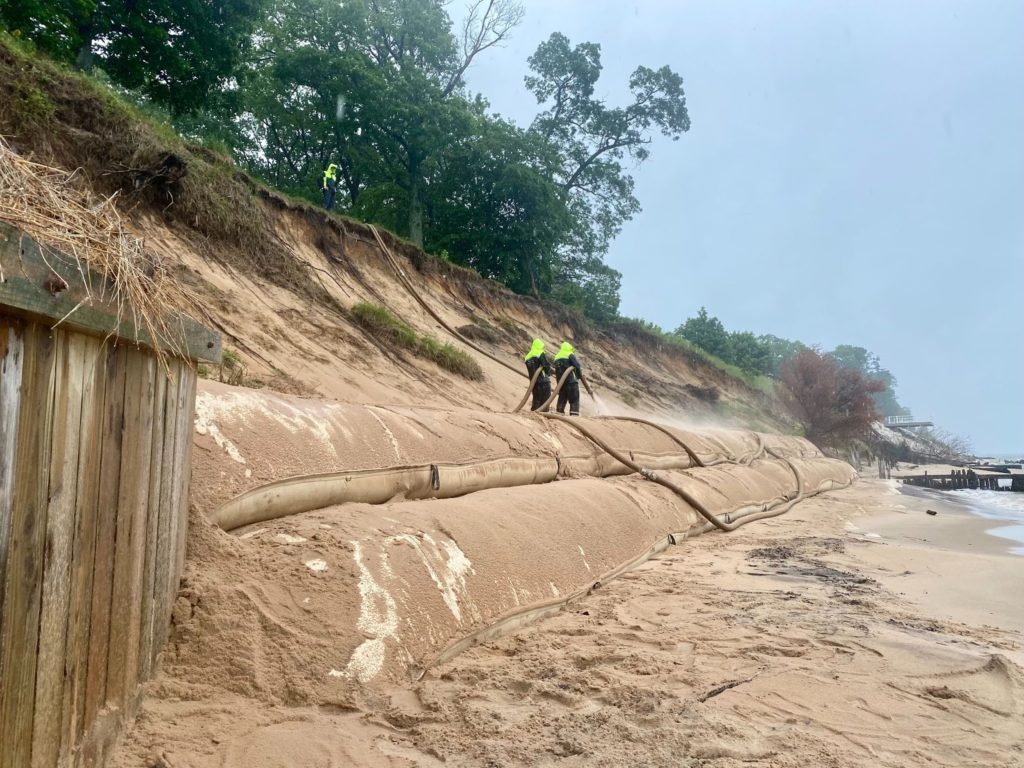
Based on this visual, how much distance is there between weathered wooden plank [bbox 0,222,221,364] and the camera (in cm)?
145

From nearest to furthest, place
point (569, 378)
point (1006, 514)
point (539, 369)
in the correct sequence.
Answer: point (539, 369), point (569, 378), point (1006, 514)

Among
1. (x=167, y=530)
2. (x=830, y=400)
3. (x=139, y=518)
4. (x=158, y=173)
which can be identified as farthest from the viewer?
(x=830, y=400)

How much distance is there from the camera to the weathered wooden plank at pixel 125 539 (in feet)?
6.34

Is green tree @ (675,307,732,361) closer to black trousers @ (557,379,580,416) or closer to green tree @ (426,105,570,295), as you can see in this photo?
green tree @ (426,105,570,295)

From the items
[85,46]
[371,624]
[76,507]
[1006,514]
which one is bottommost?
[1006,514]

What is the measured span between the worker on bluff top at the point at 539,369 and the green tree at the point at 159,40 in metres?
8.26

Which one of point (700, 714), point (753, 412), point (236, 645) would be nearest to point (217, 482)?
point (236, 645)

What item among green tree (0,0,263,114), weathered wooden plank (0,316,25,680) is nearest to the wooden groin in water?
weathered wooden plank (0,316,25,680)

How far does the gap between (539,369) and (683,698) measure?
699cm

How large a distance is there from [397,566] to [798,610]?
2.23 m

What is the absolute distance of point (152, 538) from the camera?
2139mm

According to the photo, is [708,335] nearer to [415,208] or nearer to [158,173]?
[415,208]

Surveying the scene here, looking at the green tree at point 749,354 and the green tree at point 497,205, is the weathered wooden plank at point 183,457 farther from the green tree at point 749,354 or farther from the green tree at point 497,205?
the green tree at point 749,354

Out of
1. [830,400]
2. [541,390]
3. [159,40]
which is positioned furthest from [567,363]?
[830,400]
